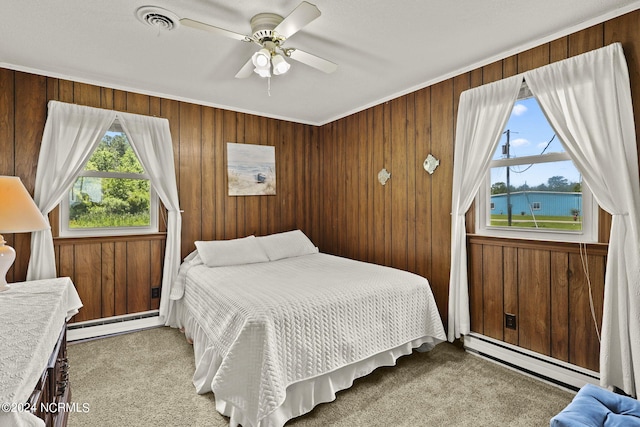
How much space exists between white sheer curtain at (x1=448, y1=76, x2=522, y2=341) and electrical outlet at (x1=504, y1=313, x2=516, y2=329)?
288 millimetres

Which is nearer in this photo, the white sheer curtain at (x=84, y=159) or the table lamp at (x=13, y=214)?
the table lamp at (x=13, y=214)

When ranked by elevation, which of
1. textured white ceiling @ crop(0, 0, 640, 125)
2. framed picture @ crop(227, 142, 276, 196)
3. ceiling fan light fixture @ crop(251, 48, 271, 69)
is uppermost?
textured white ceiling @ crop(0, 0, 640, 125)

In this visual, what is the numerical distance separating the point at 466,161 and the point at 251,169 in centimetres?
246

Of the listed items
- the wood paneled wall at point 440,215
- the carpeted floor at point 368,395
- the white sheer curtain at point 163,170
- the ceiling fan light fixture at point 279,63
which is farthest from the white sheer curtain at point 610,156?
the white sheer curtain at point 163,170

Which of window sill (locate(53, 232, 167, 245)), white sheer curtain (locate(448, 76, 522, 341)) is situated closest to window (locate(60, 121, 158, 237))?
window sill (locate(53, 232, 167, 245))

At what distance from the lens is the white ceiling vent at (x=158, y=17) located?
196 centimetres

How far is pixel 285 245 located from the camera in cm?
380

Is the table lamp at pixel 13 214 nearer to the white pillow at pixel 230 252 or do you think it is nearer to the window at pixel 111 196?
the window at pixel 111 196

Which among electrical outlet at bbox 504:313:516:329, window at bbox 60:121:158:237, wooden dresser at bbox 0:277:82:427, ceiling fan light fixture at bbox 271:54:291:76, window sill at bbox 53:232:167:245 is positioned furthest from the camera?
window at bbox 60:121:158:237

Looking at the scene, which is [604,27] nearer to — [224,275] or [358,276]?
[358,276]

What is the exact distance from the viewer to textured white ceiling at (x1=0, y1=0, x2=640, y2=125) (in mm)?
1972

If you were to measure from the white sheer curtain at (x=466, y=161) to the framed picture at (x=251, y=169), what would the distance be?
2276 millimetres

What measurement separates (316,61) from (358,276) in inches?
64.8

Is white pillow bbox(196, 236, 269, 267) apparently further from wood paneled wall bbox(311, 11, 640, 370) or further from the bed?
wood paneled wall bbox(311, 11, 640, 370)
